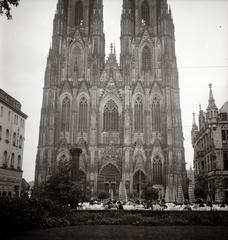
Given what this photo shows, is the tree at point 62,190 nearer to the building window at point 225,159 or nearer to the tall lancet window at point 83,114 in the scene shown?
the tall lancet window at point 83,114

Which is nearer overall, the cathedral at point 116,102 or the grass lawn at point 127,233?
the grass lawn at point 127,233

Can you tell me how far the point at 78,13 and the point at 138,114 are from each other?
25.8 m

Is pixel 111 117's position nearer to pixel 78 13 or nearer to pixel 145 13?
pixel 145 13

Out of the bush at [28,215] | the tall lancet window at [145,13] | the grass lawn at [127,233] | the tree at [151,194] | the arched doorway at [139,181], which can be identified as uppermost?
the tall lancet window at [145,13]

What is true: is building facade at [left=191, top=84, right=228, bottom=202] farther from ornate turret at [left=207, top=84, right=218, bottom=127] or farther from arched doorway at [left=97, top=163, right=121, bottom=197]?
arched doorway at [left=97, top=163, right=121, bottom=197]

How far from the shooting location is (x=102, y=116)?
5741 centimetres

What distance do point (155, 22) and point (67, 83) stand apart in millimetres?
21736

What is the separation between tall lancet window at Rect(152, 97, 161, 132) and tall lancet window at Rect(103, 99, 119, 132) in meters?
6.80

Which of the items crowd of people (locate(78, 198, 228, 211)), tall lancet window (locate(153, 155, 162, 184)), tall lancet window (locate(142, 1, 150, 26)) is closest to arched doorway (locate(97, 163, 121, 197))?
tall lancet window (locate(153, 155, 162, 184))

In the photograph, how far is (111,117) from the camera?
189 ft

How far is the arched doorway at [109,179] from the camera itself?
2097 inches

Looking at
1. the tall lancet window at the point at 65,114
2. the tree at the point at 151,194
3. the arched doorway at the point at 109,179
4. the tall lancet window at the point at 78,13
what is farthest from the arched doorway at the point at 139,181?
the tall lancet window at the point at 78,13

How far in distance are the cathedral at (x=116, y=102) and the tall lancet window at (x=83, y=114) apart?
0.18 meters

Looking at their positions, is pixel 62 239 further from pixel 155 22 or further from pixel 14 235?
pixel 155 22
